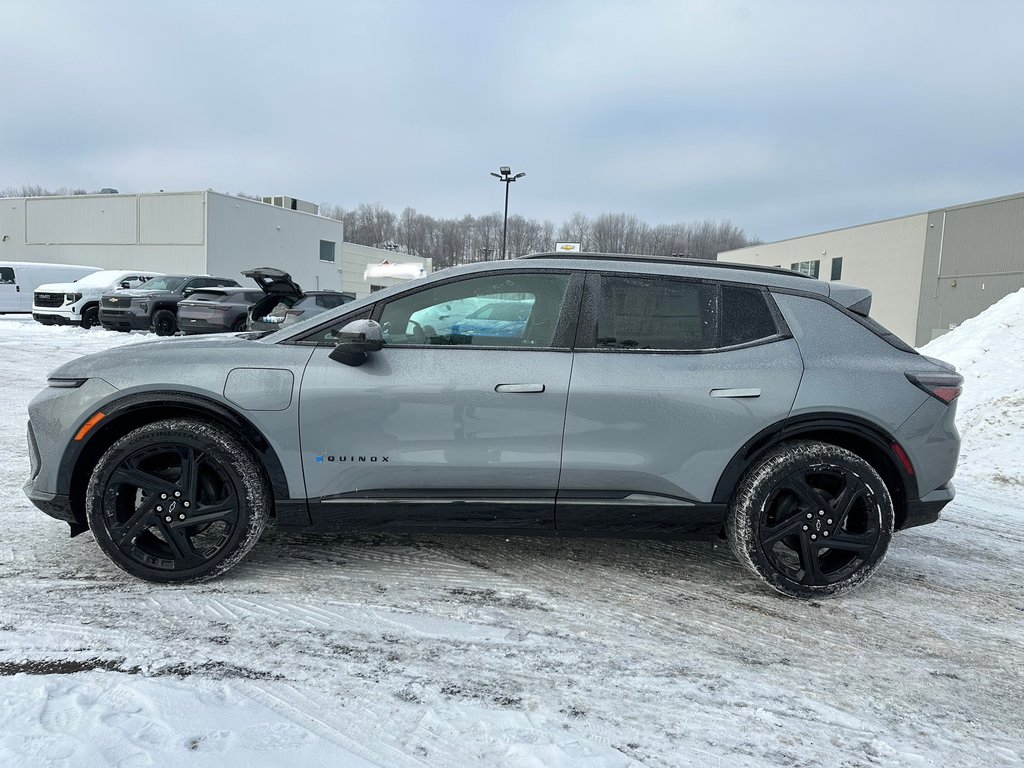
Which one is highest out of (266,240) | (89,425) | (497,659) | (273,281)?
(266,240)

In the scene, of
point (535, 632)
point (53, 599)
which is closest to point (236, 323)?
point (53, 599)

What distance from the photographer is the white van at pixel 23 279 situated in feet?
74.5

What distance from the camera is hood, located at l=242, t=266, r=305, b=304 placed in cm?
827

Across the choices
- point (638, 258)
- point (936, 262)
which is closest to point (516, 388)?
point (638, 258)

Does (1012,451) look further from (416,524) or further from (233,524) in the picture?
(233,524)

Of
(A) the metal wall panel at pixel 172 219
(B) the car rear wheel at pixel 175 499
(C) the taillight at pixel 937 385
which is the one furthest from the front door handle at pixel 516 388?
(A) the metal wall panel at pixel 172 219

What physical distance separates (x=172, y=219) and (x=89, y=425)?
34108 mm

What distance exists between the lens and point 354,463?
3.31 metres

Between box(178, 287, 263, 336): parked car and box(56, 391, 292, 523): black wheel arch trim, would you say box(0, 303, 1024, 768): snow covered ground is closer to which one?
box(56, 391, 292, 523): black wheel arch trim

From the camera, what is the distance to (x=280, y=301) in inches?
488

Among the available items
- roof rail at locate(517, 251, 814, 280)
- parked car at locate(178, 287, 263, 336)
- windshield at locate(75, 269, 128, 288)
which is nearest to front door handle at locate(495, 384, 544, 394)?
roof rail at locate(517, 251, 814, 280)

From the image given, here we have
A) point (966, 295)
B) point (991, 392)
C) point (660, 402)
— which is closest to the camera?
point (660, 402)

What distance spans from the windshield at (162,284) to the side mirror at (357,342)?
17915 millimetres

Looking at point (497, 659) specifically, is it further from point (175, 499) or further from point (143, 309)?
point (143, 309)
